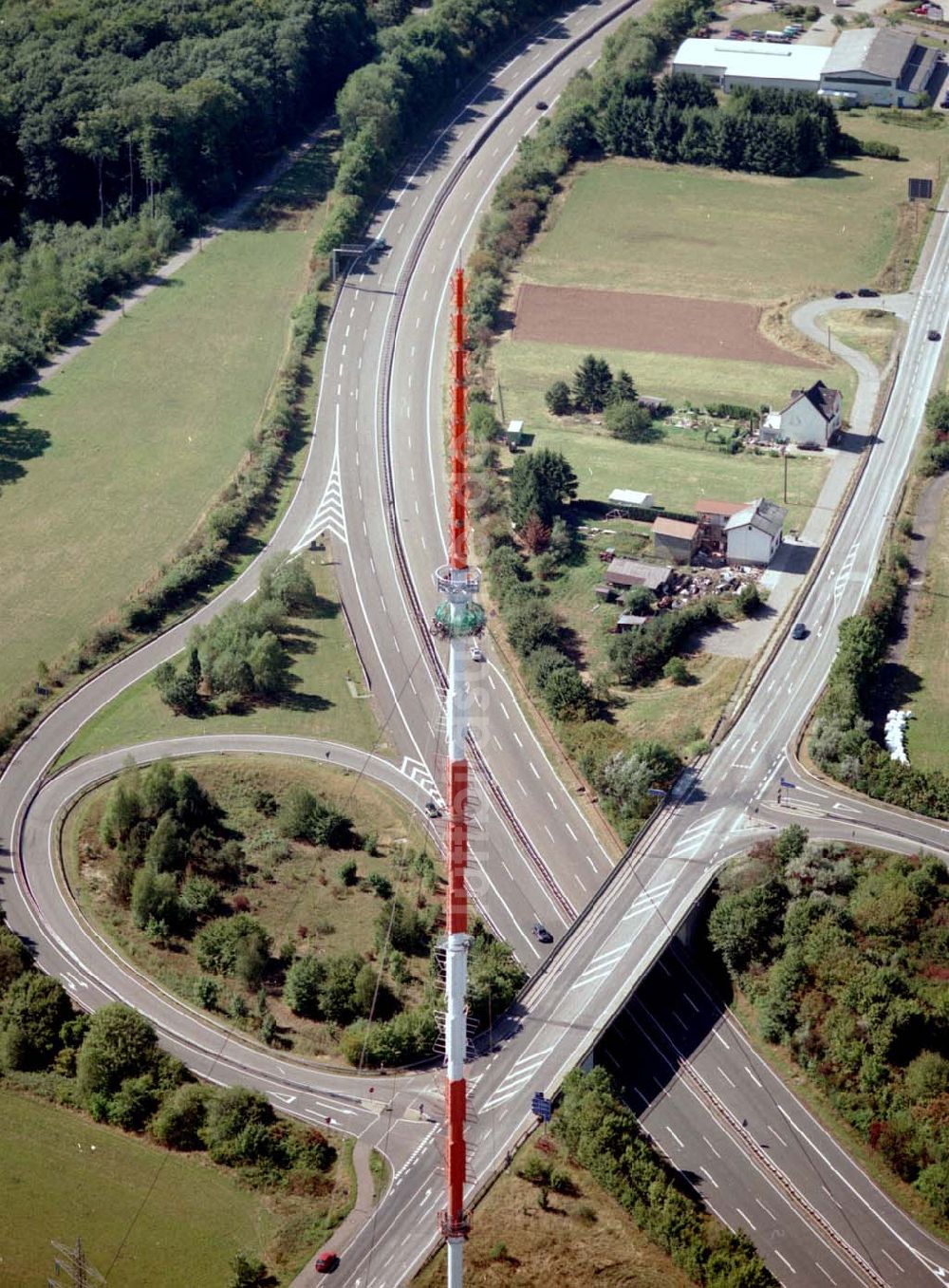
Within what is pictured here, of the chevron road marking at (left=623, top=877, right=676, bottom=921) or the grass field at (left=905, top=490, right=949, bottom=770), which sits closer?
the chevron road marking at (left=623, top=877, right=676, bottom=921)

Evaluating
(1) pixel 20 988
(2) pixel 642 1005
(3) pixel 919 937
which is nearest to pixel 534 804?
(2) pixel 642 1005

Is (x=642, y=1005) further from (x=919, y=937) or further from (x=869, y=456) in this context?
(x=869, y=456)

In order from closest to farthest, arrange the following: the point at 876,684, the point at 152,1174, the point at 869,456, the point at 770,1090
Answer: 1. the point at 152,1174
2. the point at 770,1090
3. the point at 876,684
4. the point at 869,456

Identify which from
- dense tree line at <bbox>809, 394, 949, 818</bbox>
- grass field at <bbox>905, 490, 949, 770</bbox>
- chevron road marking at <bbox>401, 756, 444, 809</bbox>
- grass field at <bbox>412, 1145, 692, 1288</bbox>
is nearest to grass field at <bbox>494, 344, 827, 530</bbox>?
grass field at <bbox>905, 490, 949, 770</bbox>

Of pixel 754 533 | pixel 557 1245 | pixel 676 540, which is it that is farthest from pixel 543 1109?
pixel 754 533

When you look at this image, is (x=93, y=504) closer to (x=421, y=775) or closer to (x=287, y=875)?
(x=421, y=775)

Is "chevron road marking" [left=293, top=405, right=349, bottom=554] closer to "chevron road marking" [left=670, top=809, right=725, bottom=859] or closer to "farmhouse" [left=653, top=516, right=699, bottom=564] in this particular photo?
"farmhouse" [left=653, top=516, right=699, bottom=564]
